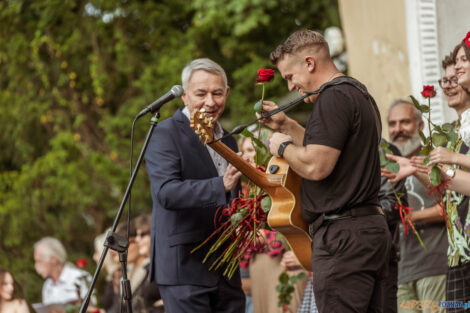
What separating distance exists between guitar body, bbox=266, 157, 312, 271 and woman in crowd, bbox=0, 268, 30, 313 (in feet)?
12.4

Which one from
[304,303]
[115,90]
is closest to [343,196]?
[304,303]

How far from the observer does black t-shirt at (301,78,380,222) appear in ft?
10.7

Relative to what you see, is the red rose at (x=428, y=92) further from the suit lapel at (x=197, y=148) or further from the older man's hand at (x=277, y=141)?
the suit lapel at (x=197, y=148)

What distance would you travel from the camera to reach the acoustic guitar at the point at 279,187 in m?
3.52

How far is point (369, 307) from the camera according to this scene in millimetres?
3373

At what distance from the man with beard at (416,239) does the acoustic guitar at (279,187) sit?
1598 millimetres

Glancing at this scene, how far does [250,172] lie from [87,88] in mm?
8719

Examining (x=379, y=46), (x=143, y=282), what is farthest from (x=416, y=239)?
(x=379, y=46)

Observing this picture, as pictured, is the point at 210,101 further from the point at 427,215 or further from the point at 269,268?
the point at 269,268

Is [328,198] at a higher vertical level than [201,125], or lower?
lower

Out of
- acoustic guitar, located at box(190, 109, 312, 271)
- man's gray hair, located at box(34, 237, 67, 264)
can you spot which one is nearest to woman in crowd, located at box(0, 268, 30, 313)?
man's gray hair, located at box(34, 237, 67, 264)

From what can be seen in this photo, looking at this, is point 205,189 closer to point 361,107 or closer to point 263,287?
point 361,107

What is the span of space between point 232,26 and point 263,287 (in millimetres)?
5863

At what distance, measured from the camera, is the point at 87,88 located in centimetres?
1197
